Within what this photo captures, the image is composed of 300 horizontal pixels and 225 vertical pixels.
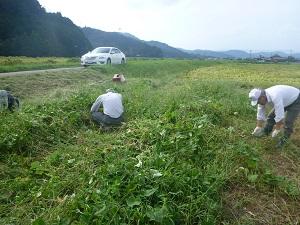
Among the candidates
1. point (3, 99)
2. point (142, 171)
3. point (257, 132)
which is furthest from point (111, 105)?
point (142, 171)

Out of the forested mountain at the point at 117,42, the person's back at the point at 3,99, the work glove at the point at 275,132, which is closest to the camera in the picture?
the work glove at the point at 275,132

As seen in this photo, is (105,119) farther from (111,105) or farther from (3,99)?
(3,99)

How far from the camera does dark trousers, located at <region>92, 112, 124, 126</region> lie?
6.76 metres

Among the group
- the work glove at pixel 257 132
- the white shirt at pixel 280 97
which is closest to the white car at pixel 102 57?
the work glove at pixel 257 132

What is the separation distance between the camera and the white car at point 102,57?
18.2m

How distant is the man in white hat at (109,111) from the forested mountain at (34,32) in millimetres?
31929

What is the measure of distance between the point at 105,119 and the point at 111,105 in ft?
0.98

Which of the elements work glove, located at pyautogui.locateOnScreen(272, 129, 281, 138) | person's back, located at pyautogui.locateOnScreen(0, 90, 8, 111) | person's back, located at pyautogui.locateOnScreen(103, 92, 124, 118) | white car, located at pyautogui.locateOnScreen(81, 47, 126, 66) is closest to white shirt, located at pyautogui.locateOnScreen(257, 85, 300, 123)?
work glove, located at pyautogui.locateOnScreen(272, 129, 281, 138)

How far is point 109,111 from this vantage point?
676 centimetres

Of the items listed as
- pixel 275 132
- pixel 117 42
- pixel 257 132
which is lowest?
pixel 117 42

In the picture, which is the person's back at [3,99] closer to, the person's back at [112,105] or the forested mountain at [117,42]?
the person's back at [112,105]

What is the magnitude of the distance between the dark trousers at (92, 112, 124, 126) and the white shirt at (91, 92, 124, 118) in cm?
7

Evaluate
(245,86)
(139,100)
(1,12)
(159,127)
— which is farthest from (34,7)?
(159,127)

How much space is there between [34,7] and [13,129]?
41.0 meters
